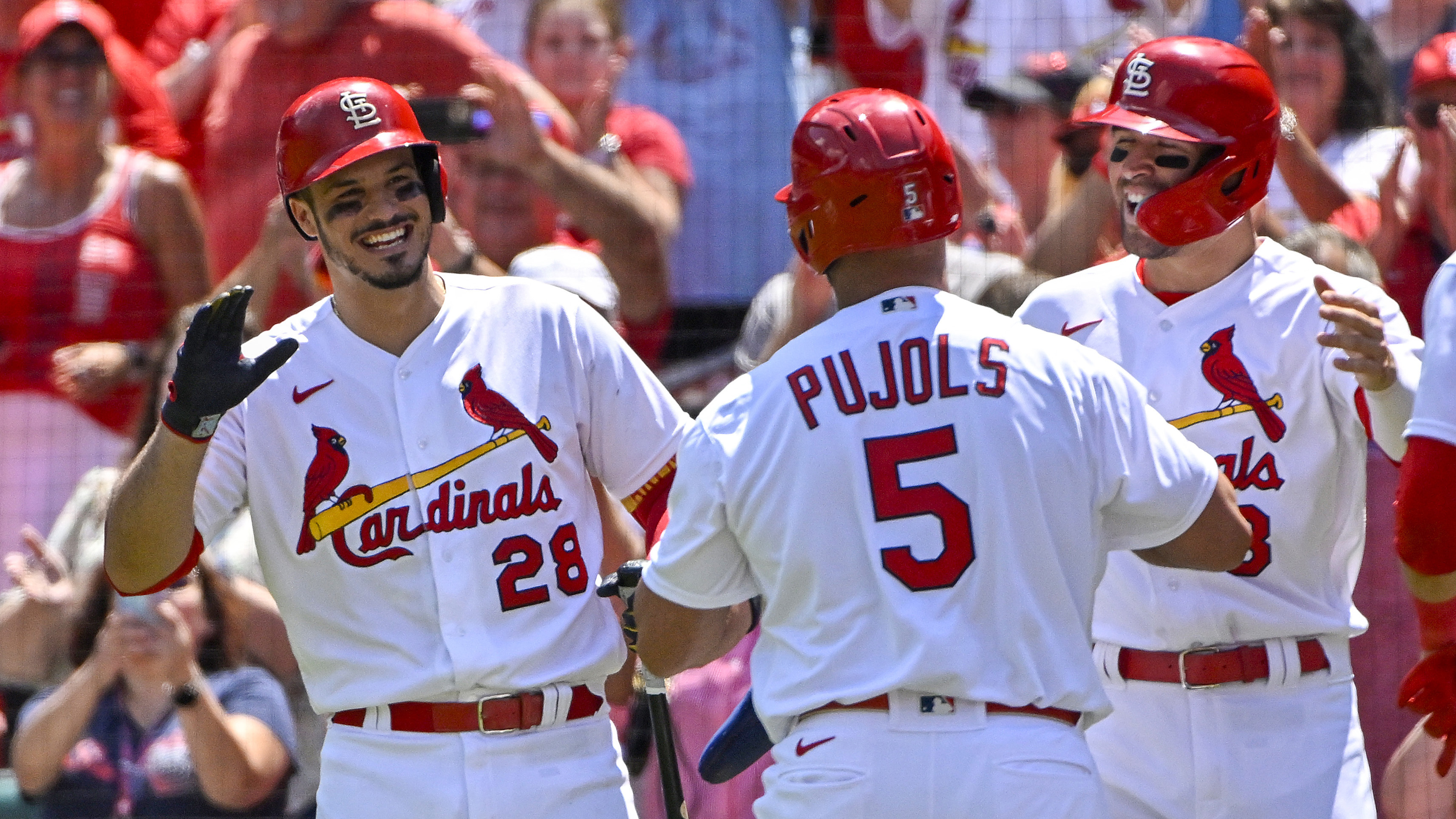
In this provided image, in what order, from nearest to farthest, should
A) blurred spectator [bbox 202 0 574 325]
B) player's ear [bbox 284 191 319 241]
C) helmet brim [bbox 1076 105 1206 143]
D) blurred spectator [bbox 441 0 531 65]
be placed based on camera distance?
player's ear [bbox 284 191 319 241], helmet brim [bbox 1076 105 1206 143], blurred spectator [bbox 202 0 574 325], blurred spectator [bbox 441 0 531 65]

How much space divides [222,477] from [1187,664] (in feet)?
6.14

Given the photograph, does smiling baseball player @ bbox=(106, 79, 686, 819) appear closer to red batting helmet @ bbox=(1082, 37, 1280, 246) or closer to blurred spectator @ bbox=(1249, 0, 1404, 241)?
red batting helmet @ bbox=(1082, 37, 1280, 246)

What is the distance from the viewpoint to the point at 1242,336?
333cm

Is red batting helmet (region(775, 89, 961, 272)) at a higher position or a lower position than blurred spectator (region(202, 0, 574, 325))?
lower

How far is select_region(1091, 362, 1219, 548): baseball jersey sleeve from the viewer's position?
8.37ft

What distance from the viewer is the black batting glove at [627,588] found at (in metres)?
2.84

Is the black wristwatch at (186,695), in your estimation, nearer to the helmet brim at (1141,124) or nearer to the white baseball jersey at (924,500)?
the white baseball jersey at (924,500)

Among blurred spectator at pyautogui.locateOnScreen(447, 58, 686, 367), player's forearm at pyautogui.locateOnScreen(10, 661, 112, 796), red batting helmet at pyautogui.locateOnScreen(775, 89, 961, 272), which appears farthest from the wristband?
blurred spectator at pyautogui.locateOnScreen(447, 58, 686, 367)

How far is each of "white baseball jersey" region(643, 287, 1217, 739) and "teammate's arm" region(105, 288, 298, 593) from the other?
810mm

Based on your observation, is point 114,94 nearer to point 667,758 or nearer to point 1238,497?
point 667,758

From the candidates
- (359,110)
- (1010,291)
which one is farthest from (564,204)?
(359,110)

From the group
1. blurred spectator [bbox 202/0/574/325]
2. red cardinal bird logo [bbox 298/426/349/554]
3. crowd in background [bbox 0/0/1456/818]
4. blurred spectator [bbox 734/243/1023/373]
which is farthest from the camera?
blurred spectator [bbox 202/0/574/325]

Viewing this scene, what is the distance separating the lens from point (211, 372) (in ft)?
9.29

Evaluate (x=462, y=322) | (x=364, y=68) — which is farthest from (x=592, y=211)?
(x=462, y=322)
